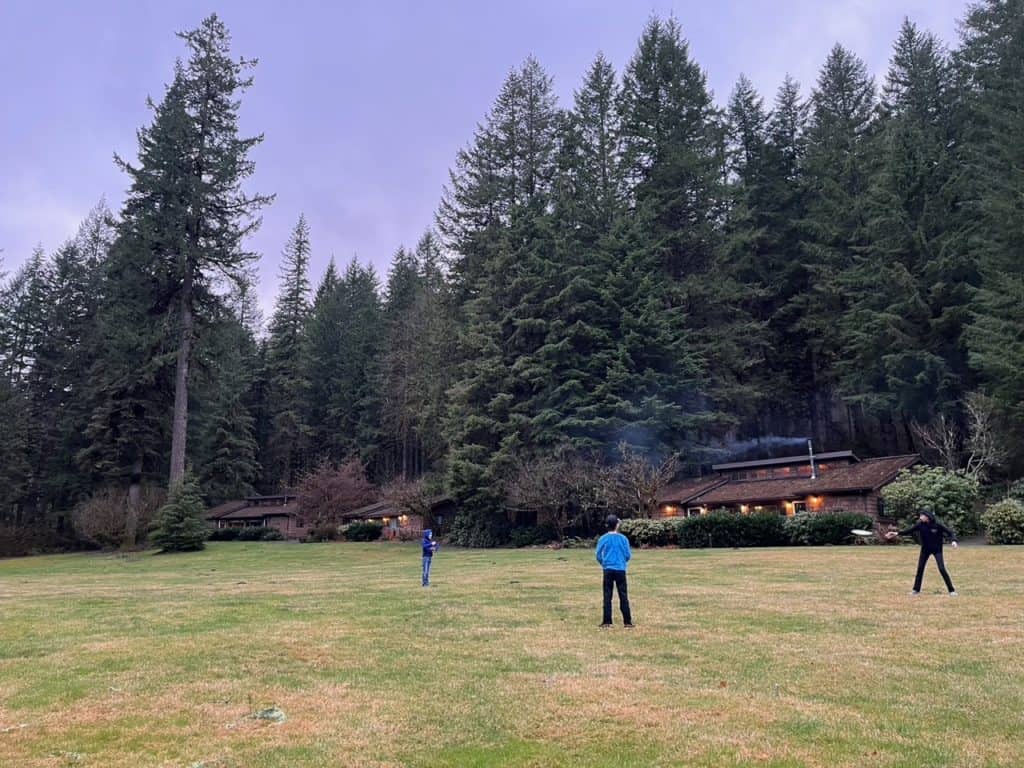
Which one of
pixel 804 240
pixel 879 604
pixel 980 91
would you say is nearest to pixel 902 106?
pixel 980 91

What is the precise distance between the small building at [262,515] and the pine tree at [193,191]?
57.3ft

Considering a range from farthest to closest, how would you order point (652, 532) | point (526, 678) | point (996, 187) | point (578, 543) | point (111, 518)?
1. point (111, 518)
2. point (996, 187)
3. point (578, 543)
4. point (652, 532)
5. point (526, 678)

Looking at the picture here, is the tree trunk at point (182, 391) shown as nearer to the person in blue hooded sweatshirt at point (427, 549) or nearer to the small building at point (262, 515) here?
the small building at point (262, 515)

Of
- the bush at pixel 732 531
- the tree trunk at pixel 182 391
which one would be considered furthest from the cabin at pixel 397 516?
the bush at pixel 732 531

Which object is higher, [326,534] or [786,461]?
[786,461]

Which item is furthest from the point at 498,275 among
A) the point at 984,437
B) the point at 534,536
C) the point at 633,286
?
the point at 984,437

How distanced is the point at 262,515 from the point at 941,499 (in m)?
Answer: 50.9

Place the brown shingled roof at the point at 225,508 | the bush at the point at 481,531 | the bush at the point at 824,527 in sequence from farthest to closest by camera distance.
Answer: the brown shingled roof at the point at 225,508
the bush at the point at 481,531
the bush at the point at 824,527

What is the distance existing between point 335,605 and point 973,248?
126 feet

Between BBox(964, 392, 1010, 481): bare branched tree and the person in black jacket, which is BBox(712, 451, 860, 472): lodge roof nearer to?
BBox(964, 392, 1010, 481): bare branched tree

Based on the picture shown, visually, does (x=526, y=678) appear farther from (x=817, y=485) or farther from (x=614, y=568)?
(x=817, y=485)

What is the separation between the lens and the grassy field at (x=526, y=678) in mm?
5086

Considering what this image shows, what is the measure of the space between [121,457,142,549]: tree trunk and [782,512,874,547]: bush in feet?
115

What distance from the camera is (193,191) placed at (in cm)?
3997
